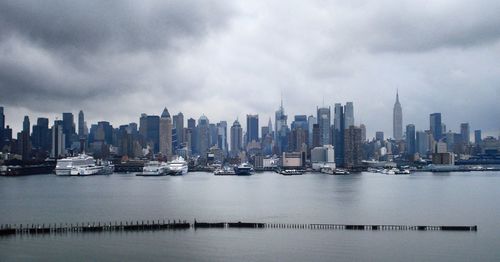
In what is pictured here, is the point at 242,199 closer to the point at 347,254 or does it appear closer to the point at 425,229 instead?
the point at 425,229

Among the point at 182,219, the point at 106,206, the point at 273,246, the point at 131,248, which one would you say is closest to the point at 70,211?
the point at 106,206

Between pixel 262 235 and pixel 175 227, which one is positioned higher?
pixel 175 227

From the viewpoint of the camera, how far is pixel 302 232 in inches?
2295

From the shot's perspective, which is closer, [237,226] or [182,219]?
[237,226]

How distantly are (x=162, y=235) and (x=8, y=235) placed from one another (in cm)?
1407

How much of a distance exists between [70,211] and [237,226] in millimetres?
26419

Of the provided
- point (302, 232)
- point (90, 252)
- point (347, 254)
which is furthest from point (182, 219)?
point (347, 254)

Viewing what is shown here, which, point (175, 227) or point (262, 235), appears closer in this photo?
point (262, 235)

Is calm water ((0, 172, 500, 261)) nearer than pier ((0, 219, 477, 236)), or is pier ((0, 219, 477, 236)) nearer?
calm water ((0, 172, 500, 261))

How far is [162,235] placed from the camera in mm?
55938

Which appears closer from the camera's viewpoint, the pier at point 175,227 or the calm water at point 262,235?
the calm water at point 262,235

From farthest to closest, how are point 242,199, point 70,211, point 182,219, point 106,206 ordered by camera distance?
1. point 242,199
2. point 106,206
3. point 70,211
4. point 182,219

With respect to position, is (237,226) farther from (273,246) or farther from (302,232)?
(273,246)

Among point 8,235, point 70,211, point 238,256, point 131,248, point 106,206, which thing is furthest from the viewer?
point 106,206
